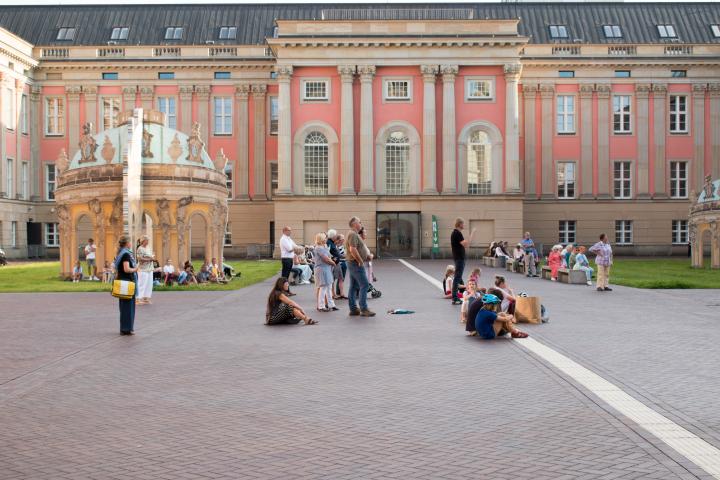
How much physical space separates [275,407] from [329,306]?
12.3 meters

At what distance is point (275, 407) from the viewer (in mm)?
10195

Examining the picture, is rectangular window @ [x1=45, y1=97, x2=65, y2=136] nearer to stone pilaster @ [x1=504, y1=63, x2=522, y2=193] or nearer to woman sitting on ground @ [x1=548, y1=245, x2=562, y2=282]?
stone pilaster @ [x1=504, y1=63, x2=522, y2=193]

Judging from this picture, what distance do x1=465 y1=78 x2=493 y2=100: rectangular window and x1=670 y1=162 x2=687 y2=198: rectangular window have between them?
701 inches

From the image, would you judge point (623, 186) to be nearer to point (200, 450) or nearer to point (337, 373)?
point (337, 373)

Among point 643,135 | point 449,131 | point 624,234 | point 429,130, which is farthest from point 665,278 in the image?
point 643,135

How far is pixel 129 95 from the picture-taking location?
228 feet

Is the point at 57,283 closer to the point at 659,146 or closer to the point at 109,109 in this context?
the point at 109,109

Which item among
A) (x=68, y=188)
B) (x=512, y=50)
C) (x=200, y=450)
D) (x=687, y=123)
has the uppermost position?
(x=512, y=50)

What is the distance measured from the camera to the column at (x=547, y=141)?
6844 cm

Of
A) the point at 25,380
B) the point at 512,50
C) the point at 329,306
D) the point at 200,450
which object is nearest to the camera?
the point at 200,450

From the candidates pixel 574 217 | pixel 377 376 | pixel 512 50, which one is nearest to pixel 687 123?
pixel 574 217

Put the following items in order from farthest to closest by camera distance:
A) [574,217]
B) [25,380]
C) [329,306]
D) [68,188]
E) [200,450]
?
[574,217], [68,188], [329,306], [25,380], [200,450]

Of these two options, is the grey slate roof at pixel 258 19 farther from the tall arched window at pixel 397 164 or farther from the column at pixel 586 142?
the tall arched window at pixel 397 164

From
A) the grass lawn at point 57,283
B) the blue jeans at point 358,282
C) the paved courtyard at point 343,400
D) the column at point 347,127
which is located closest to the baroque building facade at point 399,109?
the column at point 347,127
